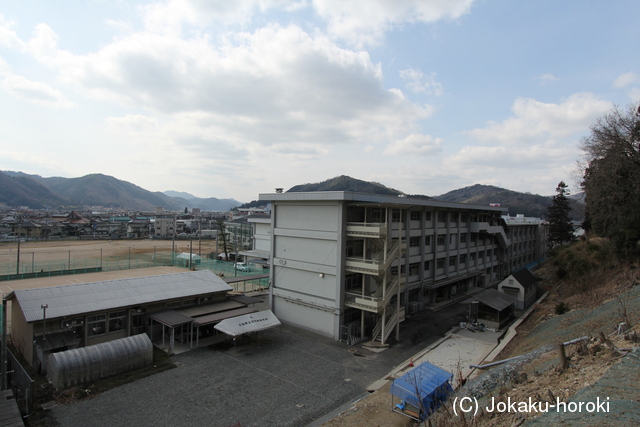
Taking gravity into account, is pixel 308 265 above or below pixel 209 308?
above

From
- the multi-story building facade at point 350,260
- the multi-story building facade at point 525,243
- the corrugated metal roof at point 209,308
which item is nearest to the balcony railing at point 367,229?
the multi-story building facade at point 350,260

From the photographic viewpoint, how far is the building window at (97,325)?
1900 centimetres

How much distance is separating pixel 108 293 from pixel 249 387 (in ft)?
36.9

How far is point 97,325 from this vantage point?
1934 cm

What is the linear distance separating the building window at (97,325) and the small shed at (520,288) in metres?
31.8

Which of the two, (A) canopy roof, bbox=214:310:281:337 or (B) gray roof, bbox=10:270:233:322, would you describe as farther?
(A) canopy roof, bbox=214:310:281:337

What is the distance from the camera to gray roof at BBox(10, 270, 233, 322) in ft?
58.2

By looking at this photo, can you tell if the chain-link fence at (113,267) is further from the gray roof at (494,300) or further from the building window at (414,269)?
the gray roof at (494,300)

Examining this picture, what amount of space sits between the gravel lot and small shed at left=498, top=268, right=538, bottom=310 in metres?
14.1

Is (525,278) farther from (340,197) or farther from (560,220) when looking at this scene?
(560,220)

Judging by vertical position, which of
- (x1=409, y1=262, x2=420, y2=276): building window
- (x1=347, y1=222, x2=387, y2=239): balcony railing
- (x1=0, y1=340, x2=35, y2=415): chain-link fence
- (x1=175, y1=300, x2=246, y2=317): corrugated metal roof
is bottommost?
(x1=0, y1=340, x2=35, y2=415): chain-link fence

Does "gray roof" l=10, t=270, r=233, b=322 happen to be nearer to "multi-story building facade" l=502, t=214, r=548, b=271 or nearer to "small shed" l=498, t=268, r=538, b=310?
"small shed" l=498, t=268, r=538, b=310

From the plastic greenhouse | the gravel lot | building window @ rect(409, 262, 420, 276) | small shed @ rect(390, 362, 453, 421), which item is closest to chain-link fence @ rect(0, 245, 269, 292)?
building window @ rect(409, 262, 420, 276)

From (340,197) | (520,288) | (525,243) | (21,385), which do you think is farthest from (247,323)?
(525,243)
